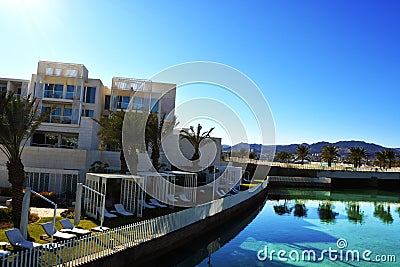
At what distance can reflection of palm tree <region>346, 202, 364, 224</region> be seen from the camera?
28.3m

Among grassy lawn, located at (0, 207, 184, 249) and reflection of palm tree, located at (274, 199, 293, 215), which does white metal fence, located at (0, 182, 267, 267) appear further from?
reflection of palm tree, located at (274, 199, 293, 215)

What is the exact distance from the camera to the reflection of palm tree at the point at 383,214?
2894 cm

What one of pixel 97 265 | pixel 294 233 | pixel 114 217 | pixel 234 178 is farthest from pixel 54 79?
pixel 97 265

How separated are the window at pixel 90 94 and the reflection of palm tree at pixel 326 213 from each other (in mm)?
25454

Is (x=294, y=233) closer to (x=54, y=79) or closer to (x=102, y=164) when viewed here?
(x=102, y=164)

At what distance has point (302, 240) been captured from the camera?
19.9 m

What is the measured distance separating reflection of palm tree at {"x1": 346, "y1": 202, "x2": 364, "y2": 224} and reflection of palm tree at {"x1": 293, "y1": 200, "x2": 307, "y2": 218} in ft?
12.0

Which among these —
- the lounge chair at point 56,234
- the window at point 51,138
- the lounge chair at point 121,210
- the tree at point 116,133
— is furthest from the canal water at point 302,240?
the window at point 51,138

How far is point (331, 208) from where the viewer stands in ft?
112

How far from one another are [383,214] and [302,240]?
54.1 feet

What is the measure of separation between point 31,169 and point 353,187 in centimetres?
5413

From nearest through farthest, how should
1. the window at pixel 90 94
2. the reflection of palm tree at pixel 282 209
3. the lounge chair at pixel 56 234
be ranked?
the lounge chair at pixel 56 234 → the reflection of palm tree at pixel 282 209 → the window at pixel 90 94

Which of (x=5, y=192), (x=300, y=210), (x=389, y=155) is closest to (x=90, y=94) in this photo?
(x=5, y=192)

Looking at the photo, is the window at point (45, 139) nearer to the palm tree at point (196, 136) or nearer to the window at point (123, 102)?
the window at point (123, 102)
